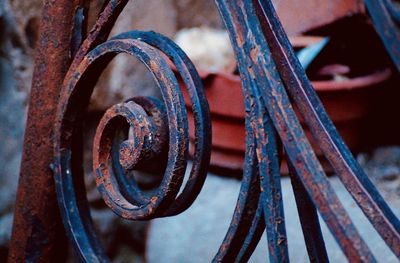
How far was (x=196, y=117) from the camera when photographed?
1.87 feet

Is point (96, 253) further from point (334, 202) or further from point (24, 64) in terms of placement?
point (24, 64)

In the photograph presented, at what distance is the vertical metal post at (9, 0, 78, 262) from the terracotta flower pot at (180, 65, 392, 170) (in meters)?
0.76

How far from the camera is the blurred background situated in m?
1.15

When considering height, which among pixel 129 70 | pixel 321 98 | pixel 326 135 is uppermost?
pixel 129 70

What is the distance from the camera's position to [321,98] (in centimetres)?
141

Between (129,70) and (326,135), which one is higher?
(129,70)

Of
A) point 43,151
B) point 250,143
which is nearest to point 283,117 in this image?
point 250,143

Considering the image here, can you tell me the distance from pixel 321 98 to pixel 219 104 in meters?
0.25

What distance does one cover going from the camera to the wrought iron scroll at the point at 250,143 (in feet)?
1.61

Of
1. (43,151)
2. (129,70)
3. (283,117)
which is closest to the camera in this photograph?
(283,117)

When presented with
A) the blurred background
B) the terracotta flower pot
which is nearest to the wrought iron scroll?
the blurred background

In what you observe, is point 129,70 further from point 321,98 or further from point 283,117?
point 283,117

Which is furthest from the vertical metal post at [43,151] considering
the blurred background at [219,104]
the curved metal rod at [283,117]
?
the blurred background at [219,104]

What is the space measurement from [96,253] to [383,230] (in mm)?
350
